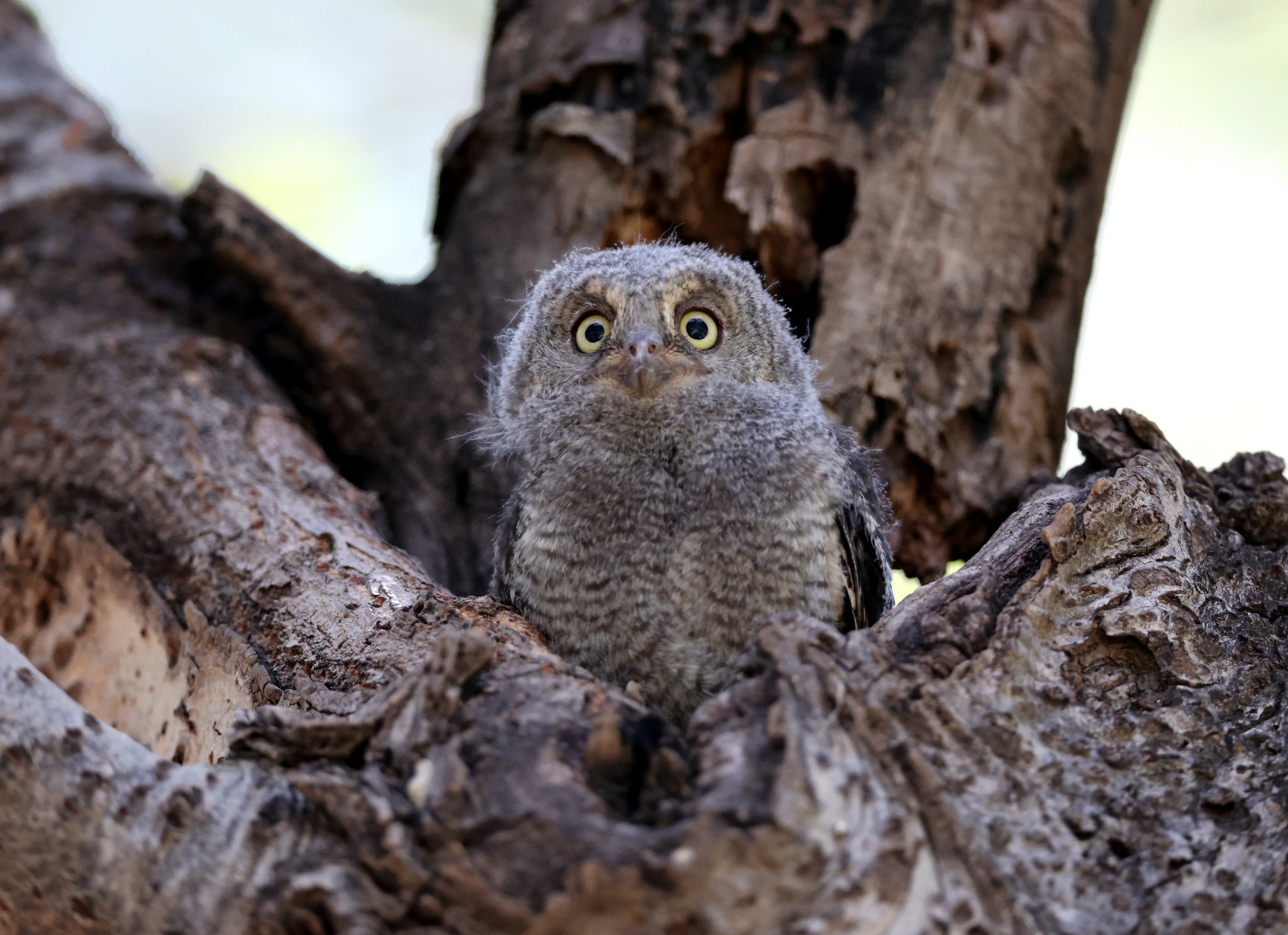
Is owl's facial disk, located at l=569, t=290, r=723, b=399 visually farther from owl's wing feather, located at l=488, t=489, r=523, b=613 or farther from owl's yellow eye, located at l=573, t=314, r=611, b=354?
owl's wing feather, located at l=488, t=489, r=523, b=613

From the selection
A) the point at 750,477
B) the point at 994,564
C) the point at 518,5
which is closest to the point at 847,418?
the point at 750,477

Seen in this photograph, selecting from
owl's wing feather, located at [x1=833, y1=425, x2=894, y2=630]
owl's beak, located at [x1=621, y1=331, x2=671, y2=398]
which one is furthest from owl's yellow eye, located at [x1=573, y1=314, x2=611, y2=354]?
owl's wing feather, located at [x1=833, y1=425, x2=894, y2=630]

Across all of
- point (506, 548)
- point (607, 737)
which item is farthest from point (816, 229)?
point (607, 737)

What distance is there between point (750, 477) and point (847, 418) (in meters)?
1.23

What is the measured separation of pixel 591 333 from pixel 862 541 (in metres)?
1.10

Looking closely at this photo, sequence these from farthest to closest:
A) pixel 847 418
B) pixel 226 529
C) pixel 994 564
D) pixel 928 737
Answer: pixel 847 418 → pixel 226 529 → pixel 994 564 → pixel 928 737

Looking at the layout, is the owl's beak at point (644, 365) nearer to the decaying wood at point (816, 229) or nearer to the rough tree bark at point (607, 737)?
the rough tree bark at point (607, 737)

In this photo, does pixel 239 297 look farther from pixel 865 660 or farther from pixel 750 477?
pixel 865 660

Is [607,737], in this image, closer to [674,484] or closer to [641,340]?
[674,484]

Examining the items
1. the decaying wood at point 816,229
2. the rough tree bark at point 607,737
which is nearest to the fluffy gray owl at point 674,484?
the rough tree bark at point 607,737

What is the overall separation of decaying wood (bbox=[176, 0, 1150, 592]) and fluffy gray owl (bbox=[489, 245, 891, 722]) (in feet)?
2.37

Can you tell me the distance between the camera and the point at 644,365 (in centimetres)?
307

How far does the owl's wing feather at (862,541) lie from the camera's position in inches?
121

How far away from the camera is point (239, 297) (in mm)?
4461
